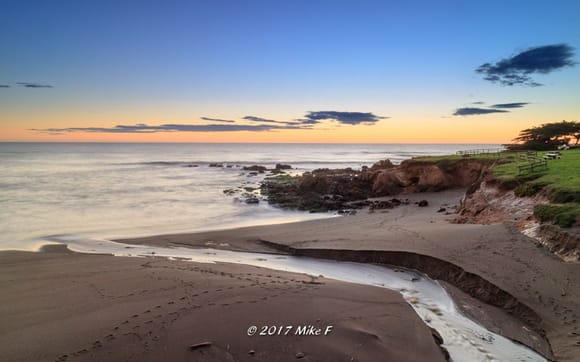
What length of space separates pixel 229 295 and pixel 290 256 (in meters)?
6.00

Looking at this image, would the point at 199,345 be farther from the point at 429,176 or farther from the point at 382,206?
the point at 429,176

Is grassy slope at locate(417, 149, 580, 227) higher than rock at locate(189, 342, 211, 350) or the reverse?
higher

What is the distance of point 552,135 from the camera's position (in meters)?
50.5

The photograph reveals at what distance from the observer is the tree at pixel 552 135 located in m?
49.6

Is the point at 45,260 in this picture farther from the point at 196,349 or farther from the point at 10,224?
the point at 10,224

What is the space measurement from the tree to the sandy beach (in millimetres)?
44920

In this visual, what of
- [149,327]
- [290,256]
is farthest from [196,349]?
[290,256]

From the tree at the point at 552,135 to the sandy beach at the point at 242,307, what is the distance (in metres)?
44.9

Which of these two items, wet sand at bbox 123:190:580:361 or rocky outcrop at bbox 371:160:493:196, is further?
rocky outcrop at bbox 371:160:493:196

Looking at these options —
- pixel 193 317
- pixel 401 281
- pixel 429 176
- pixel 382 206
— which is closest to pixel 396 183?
pixel 429 176

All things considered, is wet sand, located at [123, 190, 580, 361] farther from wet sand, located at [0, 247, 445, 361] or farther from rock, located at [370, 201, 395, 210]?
wet sand, located at [0, 247, 445, 361]

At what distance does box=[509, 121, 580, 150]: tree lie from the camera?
49.6m

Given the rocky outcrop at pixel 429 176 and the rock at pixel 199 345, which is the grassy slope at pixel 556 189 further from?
the rock at pixel 199 345

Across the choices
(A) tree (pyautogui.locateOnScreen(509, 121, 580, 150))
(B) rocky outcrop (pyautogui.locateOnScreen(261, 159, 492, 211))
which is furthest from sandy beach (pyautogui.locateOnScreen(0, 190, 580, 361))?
(A) tree (pyautogui.locateOnScreen(509, 121, 580, 150))
